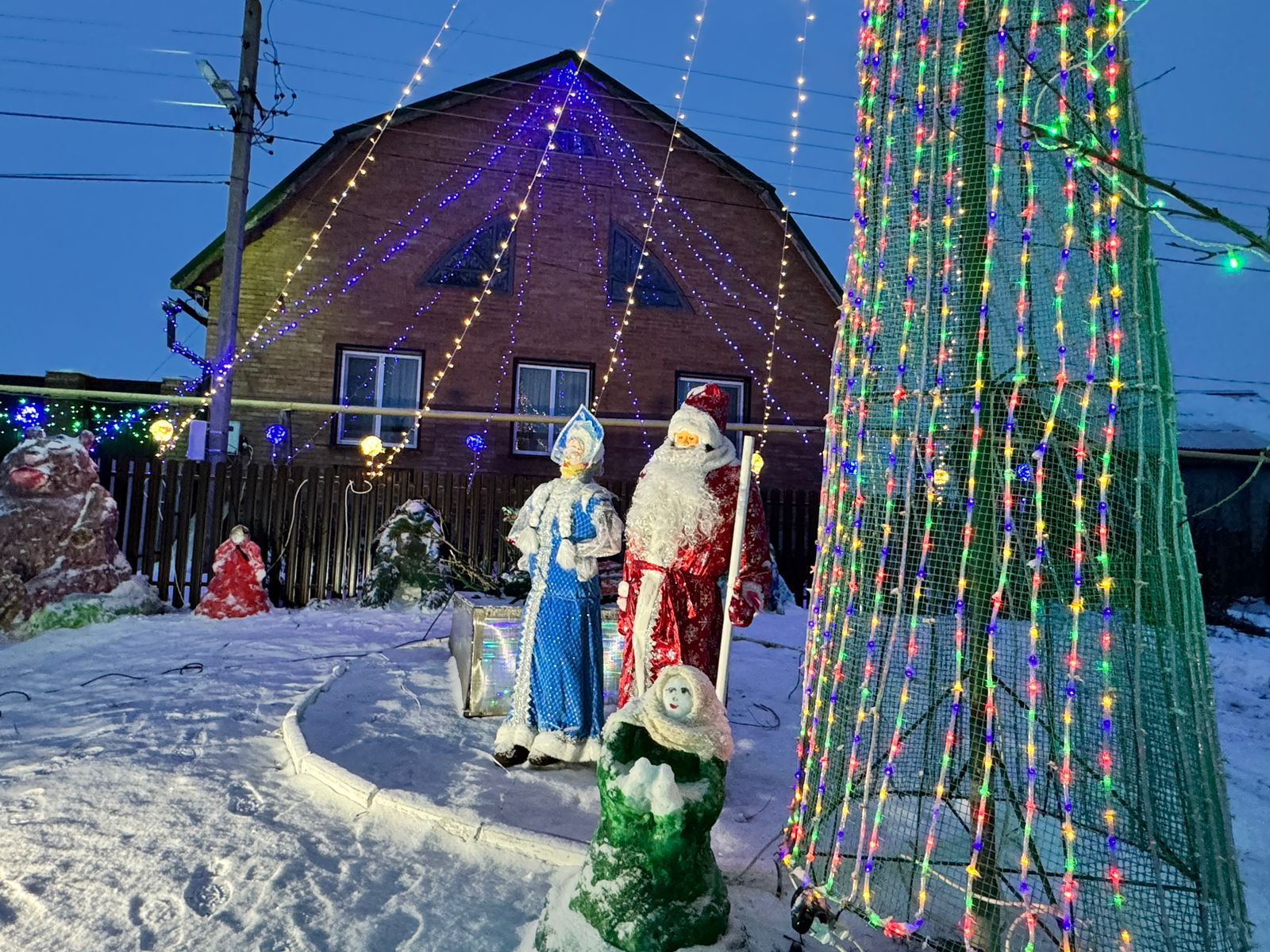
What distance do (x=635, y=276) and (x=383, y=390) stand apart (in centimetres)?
431

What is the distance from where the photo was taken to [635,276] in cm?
1255

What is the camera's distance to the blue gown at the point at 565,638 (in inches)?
168

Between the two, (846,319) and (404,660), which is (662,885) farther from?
(404,660)

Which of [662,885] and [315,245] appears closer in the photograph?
[662,885]

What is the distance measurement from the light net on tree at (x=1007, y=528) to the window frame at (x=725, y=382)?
9.34m

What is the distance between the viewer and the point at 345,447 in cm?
1155

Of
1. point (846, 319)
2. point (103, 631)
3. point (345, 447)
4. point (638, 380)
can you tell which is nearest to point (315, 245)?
point (345, 447)

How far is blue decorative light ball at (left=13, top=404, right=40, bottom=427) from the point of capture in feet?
33.3

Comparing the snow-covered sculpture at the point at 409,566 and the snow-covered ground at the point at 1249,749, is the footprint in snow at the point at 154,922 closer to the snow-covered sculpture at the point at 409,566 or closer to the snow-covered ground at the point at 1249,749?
the snow-covered ground at the point at 1249,749

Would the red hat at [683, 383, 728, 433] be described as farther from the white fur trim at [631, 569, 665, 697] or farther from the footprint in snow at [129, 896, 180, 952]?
the footprint in snow at [129, 896, 180, 952]

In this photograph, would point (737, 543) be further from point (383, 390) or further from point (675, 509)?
point (383, 390)

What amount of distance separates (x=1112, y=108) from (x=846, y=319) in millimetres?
1142

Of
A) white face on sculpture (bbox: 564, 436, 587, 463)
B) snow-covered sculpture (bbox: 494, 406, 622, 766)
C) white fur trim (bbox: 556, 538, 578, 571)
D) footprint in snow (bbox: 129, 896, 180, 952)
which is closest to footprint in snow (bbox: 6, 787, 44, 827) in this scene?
footprint in snow (bbox: 129, 896, 180, 952)

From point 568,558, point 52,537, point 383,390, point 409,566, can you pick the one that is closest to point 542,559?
point 568,558
